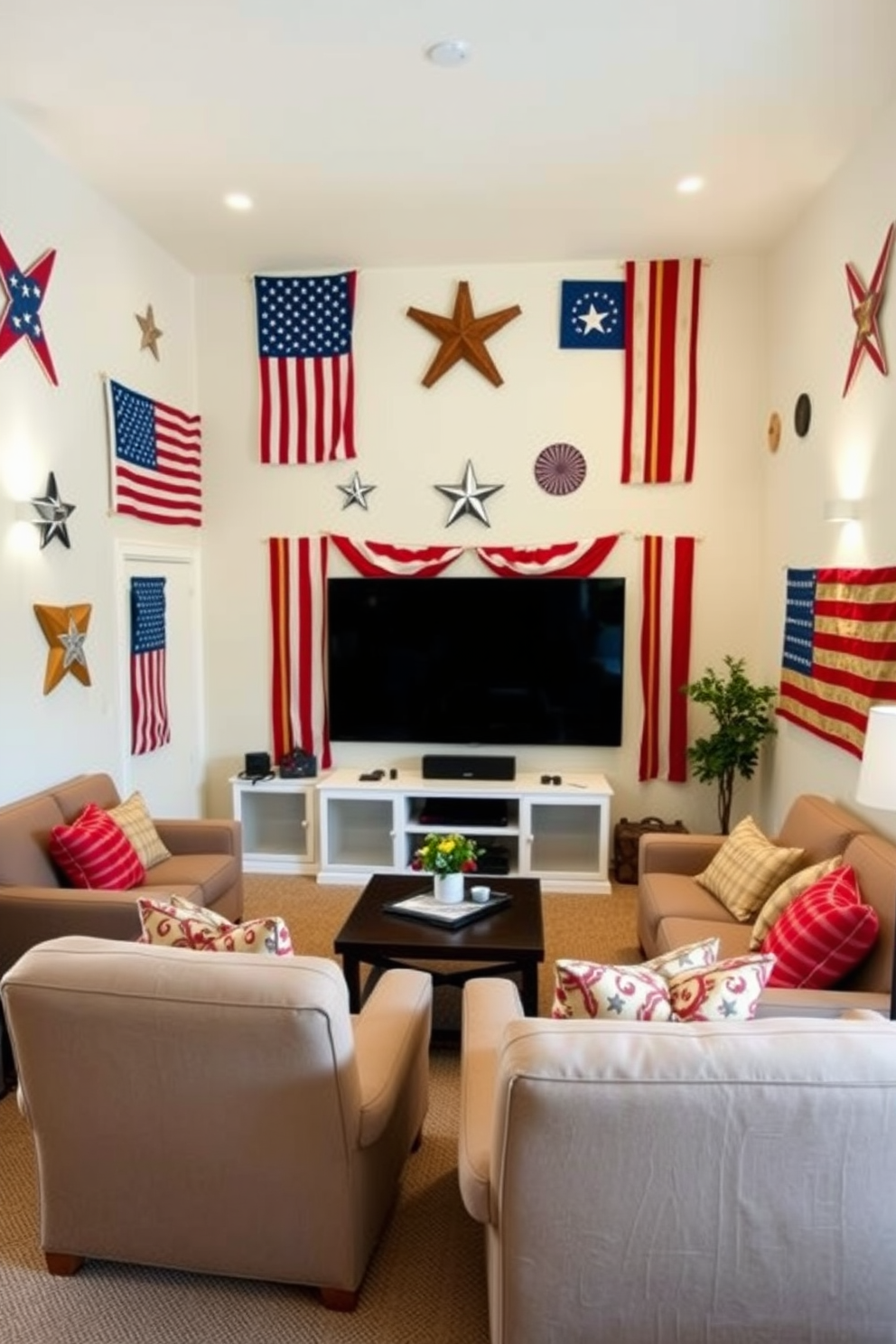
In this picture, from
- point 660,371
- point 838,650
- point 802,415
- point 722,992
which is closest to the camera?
point 722,992

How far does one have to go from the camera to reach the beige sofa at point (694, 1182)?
1484 millimetres

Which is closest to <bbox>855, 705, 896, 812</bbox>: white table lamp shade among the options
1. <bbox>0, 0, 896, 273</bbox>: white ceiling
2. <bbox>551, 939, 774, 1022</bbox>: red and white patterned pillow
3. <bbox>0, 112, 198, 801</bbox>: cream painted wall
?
<bbox>551, 939, 774, 1022</bbox>: red and white patterned pillow

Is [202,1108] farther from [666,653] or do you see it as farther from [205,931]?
[666,653]

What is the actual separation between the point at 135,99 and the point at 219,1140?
3702mm

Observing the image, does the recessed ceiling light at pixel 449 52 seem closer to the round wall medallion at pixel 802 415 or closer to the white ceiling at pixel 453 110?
the white ceiling at pixel 453 110

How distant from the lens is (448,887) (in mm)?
3488

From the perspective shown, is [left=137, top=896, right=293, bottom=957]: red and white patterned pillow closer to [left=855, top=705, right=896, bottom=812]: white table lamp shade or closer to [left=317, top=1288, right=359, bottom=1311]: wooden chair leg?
[left=317, top=1288, right=359, bottom=1311]: wooden chair leg

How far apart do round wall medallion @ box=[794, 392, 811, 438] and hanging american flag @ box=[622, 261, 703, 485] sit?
80 cm

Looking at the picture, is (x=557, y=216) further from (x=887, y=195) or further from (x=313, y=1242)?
(x=313, y=1242)

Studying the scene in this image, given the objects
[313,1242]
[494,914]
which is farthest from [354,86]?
[313,1242]

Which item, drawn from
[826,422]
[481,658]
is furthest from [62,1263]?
[826,422]

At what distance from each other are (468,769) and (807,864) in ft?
7.47

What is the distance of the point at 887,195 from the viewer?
Result: 11.2 ft

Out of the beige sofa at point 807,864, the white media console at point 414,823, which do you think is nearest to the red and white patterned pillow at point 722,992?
the beige sofa at point 807,864
